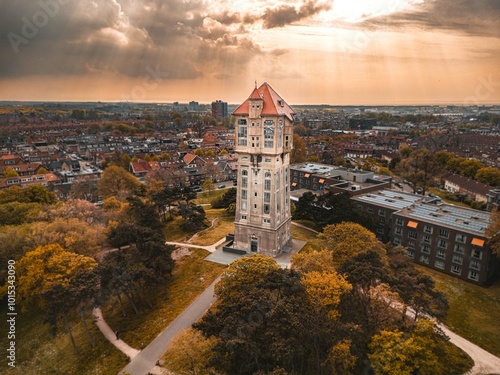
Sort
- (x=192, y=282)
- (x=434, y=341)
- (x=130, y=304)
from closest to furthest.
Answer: (x=434, y=341)
(x=130, y=304)
(x=192, y=282)

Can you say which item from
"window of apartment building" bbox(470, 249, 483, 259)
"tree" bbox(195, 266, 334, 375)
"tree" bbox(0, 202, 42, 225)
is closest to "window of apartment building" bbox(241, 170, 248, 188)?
"tree" bbox(195, 266, 334, 375)

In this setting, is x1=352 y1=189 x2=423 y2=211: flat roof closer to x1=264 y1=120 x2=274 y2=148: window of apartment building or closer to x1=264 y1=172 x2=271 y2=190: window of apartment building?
x1=264 y1=172 x2=271 y2=190: window of apartment building

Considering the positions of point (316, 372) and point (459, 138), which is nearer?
point (316, 372)

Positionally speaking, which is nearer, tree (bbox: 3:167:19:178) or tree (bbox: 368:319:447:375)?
tree (bbox: 368:319:447:375)

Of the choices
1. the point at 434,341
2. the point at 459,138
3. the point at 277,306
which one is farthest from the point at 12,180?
the point at 459,138

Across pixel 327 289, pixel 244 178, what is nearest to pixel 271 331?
pixel 327 289

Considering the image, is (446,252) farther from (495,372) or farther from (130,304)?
(130,304)
